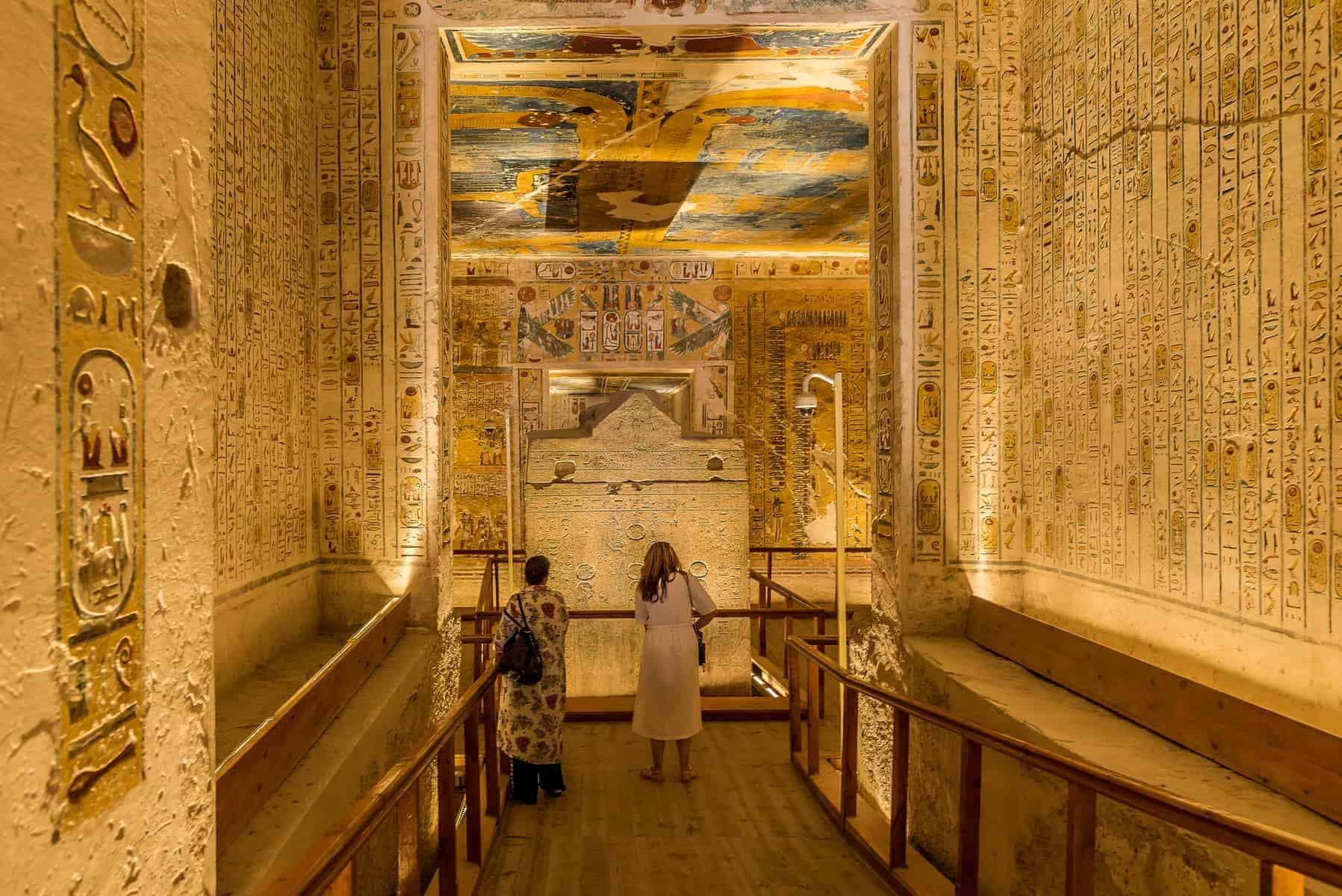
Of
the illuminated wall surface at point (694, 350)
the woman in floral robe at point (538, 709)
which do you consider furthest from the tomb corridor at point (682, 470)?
the illuminated wall surface at point (694, 350)

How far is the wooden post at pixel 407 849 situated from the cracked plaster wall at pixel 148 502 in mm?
1298

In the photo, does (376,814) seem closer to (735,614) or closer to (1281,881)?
(1281,881)

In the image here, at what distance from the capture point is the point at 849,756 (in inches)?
153

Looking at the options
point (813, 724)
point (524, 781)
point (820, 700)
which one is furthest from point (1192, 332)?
point (524, 781)

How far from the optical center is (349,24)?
4699 millimetres

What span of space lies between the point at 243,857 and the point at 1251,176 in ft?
12.8

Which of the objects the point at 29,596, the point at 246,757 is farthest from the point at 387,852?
the point at 29,596

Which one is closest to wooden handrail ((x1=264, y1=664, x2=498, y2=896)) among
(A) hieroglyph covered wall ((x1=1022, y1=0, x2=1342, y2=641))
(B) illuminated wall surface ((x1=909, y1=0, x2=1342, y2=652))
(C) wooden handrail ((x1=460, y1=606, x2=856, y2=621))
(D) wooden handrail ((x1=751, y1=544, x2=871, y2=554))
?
(C) wooden handrail ((x1=460, y1=606, x2=856, y2=621))

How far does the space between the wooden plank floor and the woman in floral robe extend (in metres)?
0.21

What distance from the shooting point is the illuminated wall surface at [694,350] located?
1120 centimetres

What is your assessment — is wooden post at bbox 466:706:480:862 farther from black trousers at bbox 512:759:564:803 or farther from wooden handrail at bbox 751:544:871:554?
wooden handrail at bbox 751:544:871:554

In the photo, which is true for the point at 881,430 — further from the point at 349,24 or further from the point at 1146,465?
the point at 349,24

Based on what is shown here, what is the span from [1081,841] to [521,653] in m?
2.66

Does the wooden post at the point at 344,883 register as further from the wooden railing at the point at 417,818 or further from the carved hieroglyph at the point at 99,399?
the carved hieroglyph at the point at 99,399
